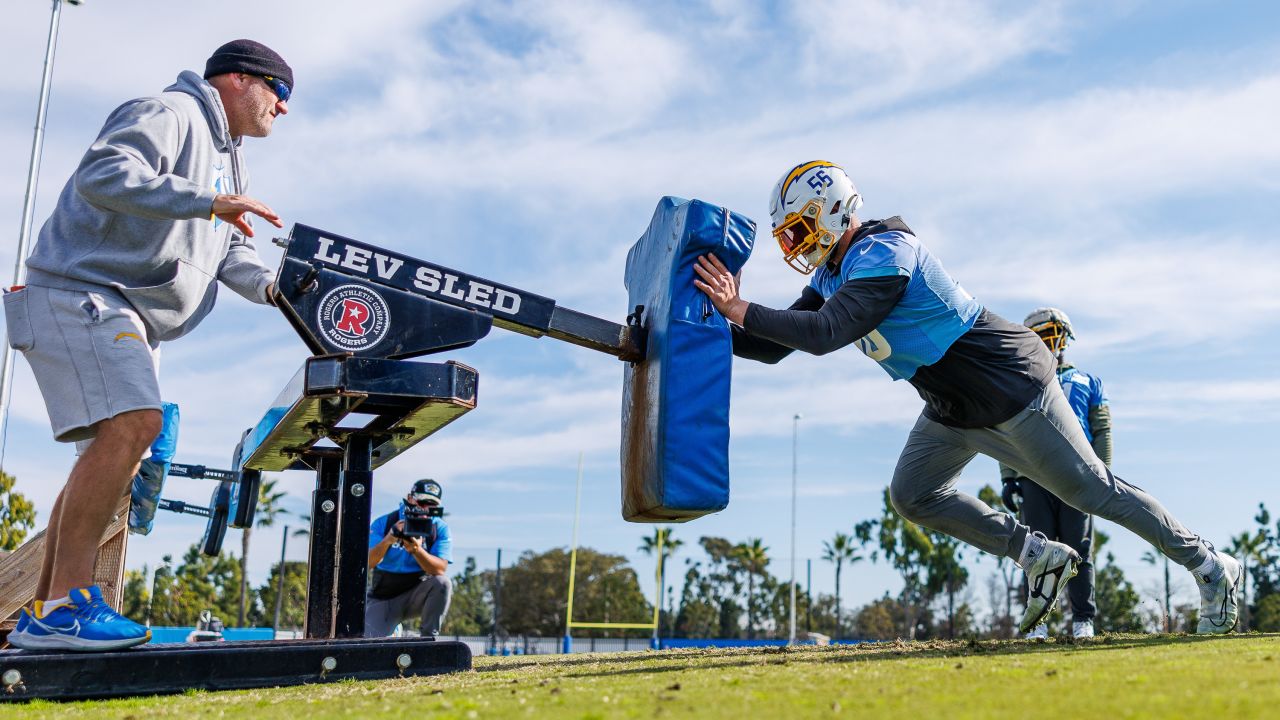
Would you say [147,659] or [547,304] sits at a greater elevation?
[547,304]

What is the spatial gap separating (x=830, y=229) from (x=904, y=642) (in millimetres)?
2116

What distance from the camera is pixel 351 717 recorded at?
2.71 m

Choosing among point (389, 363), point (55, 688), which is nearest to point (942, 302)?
point (389, 363)

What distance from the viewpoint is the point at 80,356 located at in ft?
A: 11.8

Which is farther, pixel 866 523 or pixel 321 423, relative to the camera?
pixel 866 523

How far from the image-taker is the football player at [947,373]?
4.19m

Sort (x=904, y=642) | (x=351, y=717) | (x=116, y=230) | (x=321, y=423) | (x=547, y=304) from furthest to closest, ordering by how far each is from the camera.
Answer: (x=904, y=642) < (x=547, y=304) < (x=321, y=423) < (x=116, y=230) < (x=351, y=717)

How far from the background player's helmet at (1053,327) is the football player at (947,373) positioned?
2539 millimetres

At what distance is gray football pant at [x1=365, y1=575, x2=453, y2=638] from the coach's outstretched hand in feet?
15.9

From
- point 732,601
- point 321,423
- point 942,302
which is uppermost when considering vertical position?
point 942,302

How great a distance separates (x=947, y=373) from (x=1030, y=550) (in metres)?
0.96

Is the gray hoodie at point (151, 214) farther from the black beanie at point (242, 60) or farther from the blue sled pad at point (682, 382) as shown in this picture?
the blue sled pad at point (682, 382)

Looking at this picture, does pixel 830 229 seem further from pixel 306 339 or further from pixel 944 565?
pixel 944 565

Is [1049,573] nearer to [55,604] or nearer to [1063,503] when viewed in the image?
[1063,503]
